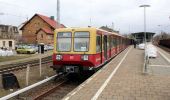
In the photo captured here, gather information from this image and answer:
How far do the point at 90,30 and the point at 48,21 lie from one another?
66.3 m

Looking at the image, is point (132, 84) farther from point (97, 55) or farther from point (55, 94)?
point (97, 55)

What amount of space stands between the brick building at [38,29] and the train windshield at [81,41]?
58846mm

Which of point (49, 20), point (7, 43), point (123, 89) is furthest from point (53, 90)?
point (49, 20)

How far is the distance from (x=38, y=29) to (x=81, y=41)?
210 ft

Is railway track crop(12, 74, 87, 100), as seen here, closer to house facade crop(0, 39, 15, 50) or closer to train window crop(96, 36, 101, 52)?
train window crop(96, 36, 101, 52)

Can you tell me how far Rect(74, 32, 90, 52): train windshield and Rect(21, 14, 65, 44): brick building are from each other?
58.8 m

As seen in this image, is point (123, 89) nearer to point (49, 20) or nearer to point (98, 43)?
point (98, 43)

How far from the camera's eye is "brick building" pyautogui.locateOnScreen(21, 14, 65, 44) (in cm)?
7462

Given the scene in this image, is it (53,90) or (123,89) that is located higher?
(123,89)

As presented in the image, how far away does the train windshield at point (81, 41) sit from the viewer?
15492 millimetres

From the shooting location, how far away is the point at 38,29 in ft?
258

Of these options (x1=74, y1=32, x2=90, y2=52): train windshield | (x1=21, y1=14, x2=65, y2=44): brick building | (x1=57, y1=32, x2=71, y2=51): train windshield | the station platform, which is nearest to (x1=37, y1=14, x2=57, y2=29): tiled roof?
(x1=21, y1=14, x2=65, y2=44): brick building

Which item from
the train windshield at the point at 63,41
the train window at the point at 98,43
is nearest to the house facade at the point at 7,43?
the train window at the point at 98,43

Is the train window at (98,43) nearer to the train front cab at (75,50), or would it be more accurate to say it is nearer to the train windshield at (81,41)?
the train front cab at (75,50)
